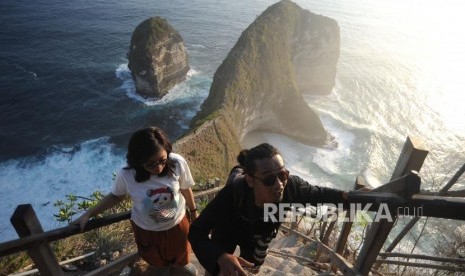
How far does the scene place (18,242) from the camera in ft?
8.85

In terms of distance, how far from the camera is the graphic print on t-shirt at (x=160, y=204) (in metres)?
3.31

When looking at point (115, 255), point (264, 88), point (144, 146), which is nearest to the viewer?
point (144, 146)

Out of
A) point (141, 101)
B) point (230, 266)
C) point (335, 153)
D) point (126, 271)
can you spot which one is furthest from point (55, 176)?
point (230, 266)

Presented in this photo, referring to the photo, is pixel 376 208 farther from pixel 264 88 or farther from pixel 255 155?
pixel 264 88

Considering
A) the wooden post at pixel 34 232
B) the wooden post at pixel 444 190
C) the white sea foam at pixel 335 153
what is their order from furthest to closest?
the white sea foam at pixel 335 153 < the wooden post at pixel 444 190 < the wooden post at pixel 34 232

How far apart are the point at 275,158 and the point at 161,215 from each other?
4.64 feet

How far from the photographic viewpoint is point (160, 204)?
11.0 ft

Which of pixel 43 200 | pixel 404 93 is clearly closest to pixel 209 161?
pixel 43 200

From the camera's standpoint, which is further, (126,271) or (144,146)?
(126,271)

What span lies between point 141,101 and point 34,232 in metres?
42.1

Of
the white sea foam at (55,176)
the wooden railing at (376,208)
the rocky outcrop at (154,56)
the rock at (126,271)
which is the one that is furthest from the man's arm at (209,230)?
the rocky outcrop at (154,56)

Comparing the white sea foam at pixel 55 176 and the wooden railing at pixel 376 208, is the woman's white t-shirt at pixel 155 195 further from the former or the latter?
the white sea foam at pixel 55 176

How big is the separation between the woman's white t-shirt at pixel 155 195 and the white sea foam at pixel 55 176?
83.2ft

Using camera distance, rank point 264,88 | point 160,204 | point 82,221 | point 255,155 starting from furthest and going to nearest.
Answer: point 264,88, point 160,204, point 82,221, point 255,155
